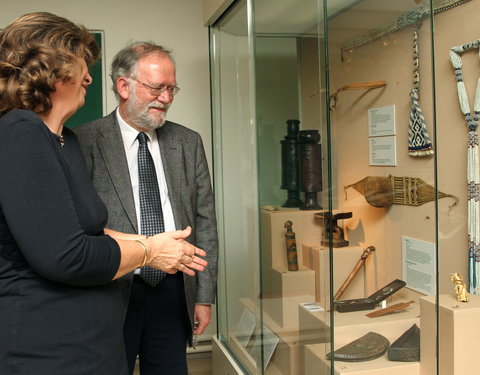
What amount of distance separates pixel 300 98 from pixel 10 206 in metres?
1.31

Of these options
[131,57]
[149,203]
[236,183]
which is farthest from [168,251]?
[236,183]

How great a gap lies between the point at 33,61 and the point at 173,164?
3.18 ft

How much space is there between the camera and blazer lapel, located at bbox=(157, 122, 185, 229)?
2057mm

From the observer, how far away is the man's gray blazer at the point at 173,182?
1975 millimetres

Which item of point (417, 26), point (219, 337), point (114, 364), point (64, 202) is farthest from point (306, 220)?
point (219, 337)

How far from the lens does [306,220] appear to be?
199 centimetres

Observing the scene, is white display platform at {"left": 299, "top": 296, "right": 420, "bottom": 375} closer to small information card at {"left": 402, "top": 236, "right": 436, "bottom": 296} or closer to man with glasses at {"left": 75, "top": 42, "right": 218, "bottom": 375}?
small information card at {"left": 402, "top": 236, "right": 436, "bottom": 296}

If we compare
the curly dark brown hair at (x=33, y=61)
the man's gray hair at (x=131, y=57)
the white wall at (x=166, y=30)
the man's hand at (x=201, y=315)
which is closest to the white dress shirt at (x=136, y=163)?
the man's gray hair at (x=131, y=57)

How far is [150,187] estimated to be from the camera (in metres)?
2.02

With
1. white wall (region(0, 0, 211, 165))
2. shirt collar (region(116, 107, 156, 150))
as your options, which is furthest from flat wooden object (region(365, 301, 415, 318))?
white wall (region(0, 0, 211, 165))

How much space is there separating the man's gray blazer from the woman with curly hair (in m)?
0.64

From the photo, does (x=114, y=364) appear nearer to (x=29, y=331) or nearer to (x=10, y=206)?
(x=29, y=331)

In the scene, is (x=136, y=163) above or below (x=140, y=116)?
below

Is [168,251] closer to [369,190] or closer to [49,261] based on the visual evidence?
[49,261]
